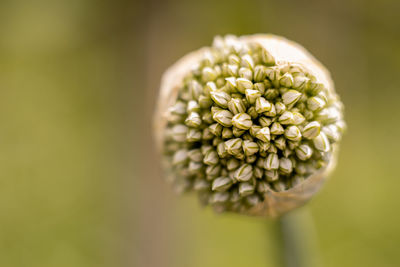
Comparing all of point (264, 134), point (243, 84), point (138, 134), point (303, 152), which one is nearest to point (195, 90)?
point (243, 84)

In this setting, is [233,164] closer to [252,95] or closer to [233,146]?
[233,146]

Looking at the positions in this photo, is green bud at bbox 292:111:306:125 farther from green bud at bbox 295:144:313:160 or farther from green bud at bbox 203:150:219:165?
green bud at bbox 203:150:219:165

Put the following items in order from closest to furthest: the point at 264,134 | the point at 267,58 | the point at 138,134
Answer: the point at 264,134, the point at 267,58, the point at 138,134

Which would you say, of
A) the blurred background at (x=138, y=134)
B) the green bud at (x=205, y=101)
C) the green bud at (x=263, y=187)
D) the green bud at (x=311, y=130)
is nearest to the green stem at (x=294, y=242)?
the green bud at (x=263, y=187)

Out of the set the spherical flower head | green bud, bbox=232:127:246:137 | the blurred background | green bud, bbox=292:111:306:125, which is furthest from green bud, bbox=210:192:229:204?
the blurred background

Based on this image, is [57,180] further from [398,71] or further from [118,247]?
[398,71]

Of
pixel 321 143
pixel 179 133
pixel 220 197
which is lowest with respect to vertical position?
pixel 220 197

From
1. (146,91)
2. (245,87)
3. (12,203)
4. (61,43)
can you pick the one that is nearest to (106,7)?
(61,43)
